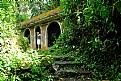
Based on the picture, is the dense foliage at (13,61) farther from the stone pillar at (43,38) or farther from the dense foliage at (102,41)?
the stone pillar at (43,38)

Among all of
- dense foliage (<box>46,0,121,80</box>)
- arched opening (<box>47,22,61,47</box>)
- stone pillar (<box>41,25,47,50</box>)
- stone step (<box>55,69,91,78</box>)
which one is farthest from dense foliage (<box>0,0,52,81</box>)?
arched opening (<box>47,22,61,47</box>)

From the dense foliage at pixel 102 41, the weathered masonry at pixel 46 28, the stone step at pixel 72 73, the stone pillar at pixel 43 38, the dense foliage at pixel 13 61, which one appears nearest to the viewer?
the dense foliage at pixel 13 61

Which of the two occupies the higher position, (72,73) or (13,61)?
(13,61)

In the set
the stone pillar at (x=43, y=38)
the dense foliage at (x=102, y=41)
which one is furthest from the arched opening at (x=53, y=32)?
the dense foliage at (x=102, y=41)

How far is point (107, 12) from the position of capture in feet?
12.8

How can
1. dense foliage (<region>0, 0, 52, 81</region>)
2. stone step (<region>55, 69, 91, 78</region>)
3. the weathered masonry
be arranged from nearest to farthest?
1. dense foliage (<region>0, 0, 52, 81</region>)
2. stone step (<region>55, 69, 91, 78</region>)
3. the weathered masonry

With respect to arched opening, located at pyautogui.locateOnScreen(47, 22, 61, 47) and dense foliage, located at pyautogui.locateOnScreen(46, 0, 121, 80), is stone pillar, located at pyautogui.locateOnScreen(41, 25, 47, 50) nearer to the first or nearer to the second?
arched opening, located at pyautogui.locateOnScreen(47, 22, 61, 47)

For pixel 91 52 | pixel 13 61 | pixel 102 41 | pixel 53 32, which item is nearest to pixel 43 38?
pixel 53 32

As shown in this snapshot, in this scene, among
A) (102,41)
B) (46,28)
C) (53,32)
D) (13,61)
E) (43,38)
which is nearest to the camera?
(13,61)

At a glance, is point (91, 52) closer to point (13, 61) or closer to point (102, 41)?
point (102, 41)

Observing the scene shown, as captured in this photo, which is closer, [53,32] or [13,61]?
[13,61]

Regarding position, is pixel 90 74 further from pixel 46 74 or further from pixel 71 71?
pixel 46 74

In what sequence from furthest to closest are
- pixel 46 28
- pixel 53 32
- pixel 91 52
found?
1. pixel 53 32
2. pixel 46 28
3. pixel 91 52

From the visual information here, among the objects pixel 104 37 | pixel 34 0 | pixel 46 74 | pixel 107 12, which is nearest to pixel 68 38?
pixel 104 37
